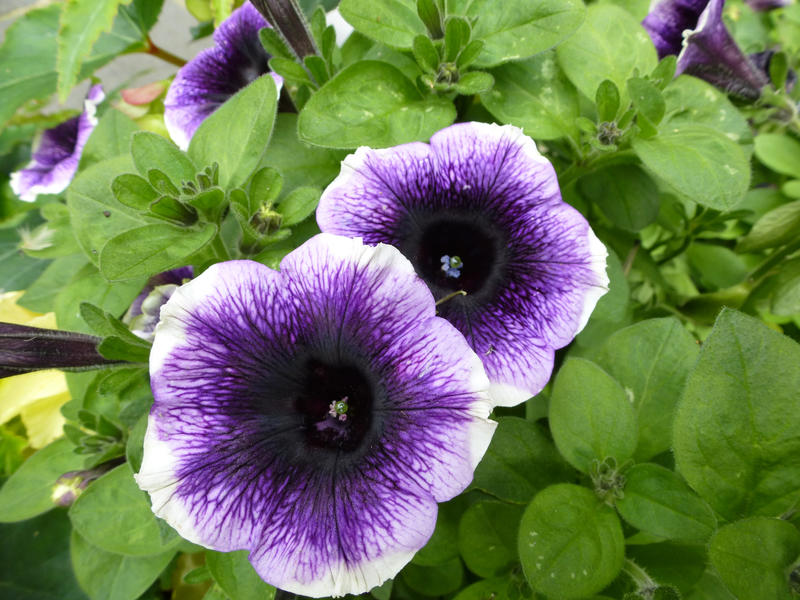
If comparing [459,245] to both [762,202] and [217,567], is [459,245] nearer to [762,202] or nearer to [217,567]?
[217,567]

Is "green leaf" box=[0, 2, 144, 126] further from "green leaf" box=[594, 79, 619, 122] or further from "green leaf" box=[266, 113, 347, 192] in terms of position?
"green leaf" box=[594, 79, 619, 122]

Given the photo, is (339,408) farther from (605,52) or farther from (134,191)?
(605,52)

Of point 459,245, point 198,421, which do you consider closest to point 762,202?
point 459,245

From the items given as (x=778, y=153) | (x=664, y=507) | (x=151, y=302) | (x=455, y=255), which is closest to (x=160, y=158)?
(x=151, y=302)

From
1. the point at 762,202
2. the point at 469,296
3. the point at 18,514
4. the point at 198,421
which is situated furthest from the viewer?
the point at 762,202

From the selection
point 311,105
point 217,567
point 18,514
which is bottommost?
point 18,514

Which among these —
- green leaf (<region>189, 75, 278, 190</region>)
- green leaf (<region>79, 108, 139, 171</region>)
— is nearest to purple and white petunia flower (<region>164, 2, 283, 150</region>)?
green leaf (<region>79, 108, 139, 171</region>)
